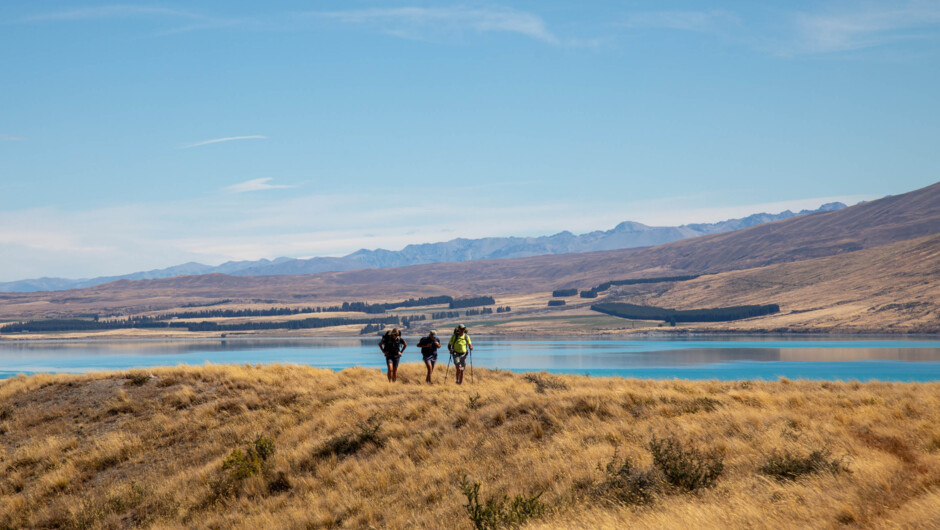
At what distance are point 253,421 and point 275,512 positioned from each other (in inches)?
285

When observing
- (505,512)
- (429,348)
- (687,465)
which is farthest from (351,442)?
(687,465)

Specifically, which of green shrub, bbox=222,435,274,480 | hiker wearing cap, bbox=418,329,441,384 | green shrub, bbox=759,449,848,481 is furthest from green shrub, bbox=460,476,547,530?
hiker wearing cap, bbox=418,329,441,384

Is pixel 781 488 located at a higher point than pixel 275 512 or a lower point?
higher

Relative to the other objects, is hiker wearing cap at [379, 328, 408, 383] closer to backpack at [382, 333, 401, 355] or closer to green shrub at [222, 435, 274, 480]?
backpack at [382, 333, 401, 355]

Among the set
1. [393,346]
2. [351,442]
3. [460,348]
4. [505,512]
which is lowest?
[351,442]

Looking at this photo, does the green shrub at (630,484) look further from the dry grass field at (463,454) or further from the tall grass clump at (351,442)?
the tall grass clump at (351,442)

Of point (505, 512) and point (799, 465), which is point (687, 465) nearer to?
point (799, 465)

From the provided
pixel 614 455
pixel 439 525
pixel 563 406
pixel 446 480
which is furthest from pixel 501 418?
pixel 439 525

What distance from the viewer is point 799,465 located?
497 inches

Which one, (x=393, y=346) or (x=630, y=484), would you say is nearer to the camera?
(x=630, y=484)

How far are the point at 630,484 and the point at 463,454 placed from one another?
519cm

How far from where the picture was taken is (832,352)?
4380 inches

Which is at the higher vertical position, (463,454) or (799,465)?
(799,465)

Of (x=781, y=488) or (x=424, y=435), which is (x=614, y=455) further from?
(x=424, y=435)
